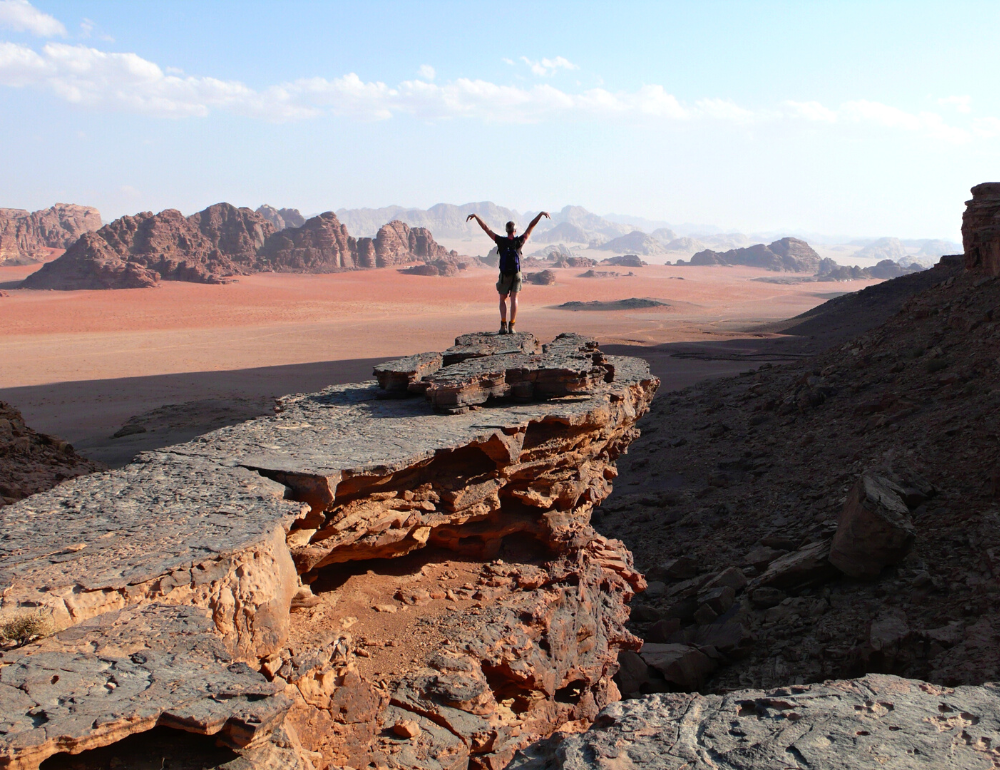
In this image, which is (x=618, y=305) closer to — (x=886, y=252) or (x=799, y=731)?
(x=799, y=731)

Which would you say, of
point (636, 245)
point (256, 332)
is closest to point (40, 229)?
point (256, 332)

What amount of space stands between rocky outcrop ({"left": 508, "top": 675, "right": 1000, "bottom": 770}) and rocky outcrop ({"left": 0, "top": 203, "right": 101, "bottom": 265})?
72.2 m

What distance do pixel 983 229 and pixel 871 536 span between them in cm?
795

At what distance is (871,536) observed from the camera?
6496mm

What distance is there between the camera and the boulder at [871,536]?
21.2 ft

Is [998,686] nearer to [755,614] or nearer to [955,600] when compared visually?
[955,600]

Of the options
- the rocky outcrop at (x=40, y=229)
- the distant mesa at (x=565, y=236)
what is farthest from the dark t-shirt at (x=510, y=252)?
the distant mesa at (x=565, y=236)

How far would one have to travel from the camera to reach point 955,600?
5902 millimetres

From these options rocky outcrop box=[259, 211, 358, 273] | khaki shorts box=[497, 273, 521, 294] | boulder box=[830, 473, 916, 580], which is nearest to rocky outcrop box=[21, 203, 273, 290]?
rocky outcrop box=[259, 211, 358, 273]

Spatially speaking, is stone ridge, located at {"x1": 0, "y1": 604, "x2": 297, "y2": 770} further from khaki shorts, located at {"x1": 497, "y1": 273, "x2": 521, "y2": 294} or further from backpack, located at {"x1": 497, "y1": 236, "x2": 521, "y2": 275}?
khaki shorts, located at {"x1": 497, "y1": 273, "x2": 521, "y2": 294}

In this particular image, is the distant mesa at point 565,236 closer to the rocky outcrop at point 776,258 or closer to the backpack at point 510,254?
the rocky outcrop at point 776,258

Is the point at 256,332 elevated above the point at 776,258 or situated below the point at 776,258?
below

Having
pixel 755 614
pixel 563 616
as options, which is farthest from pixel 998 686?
pixel 755 614

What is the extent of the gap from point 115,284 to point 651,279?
1750 inches
